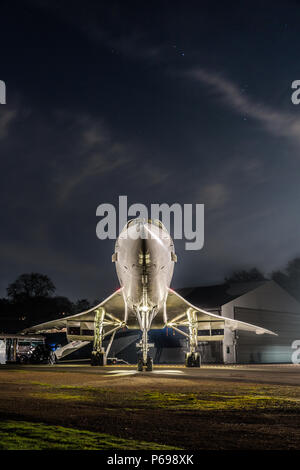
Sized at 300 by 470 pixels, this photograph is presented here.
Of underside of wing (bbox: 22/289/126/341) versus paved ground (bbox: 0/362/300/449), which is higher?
underside of wing (bbox: 22/289/126/341)

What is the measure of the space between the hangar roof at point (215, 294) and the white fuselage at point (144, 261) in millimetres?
18117

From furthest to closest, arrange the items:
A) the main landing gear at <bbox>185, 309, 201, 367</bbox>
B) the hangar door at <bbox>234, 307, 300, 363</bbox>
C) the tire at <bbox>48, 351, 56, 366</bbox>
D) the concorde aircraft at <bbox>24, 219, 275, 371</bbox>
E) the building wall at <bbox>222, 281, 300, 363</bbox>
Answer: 1. the hangar door at <bbox>234, 307, 300, 363</bbox>
2. the building wall at <bbox>222, 281, 300, 363</bbox>
3. the tire at <bbox>48, 351, 56, 366</bbox>
4. the main landing gear at <bbox>185, 309, 201, 367</bbox>
5. the concorde aircraft at <bbox>24, 219, 275, 371</bbox>

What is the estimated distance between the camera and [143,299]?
16.2 meters

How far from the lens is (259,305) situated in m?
37.2

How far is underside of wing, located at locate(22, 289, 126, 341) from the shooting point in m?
20.5

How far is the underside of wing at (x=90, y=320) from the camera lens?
20484 millimetres

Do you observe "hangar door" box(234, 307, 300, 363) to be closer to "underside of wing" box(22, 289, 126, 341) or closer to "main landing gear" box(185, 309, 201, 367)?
"main landing gear" box(185, 309, 201, 367)

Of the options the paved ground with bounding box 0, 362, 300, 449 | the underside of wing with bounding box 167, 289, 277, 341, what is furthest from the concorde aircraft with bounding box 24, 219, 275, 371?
the paved ground with bounding box 0, 362, 300, 449

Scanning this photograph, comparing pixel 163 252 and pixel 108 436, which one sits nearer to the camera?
pixel 108 436

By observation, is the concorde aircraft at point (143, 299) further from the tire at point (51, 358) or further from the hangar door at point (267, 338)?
the hangar door at point (267, 338)

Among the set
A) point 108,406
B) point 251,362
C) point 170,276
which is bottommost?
point 251,362

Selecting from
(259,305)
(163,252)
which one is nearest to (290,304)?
(259,305)
